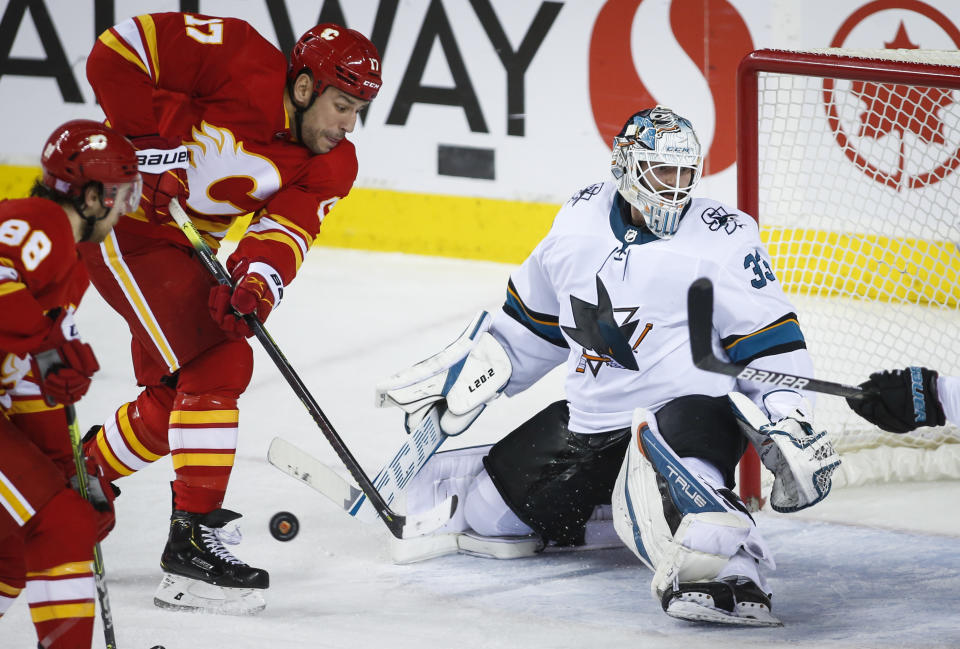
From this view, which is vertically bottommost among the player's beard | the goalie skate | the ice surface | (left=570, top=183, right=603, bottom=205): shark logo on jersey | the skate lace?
the ice surface

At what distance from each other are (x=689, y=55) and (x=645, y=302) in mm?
2533

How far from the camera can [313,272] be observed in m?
5.57

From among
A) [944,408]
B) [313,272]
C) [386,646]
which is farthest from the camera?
[313,272]

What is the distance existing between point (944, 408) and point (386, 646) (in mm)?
1101

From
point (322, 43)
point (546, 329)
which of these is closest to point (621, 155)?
point (546, 329)

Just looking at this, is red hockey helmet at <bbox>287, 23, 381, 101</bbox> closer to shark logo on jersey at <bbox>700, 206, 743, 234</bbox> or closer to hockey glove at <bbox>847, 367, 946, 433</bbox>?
shark logo on jersey at <bbox>700, 206, 743, 234</bbox>

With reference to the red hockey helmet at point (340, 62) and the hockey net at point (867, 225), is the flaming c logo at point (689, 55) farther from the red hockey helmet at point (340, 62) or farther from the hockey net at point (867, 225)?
the red hockey helmet at point (340, 62)

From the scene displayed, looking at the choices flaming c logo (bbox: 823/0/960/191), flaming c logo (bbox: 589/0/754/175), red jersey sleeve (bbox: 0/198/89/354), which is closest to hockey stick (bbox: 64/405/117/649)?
red jersey sleeve (bbox: 0/198/89/354)

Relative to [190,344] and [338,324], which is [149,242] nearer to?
[190,344]

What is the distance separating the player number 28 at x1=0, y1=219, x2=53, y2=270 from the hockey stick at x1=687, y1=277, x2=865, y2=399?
3.56 ft

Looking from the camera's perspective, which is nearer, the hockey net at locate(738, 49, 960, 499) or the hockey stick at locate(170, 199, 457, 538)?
the hockey stick at locate(170, 199, 457, 538)

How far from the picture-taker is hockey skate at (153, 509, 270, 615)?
110 inches

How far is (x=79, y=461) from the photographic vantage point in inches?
88.7

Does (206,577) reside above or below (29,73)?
below
